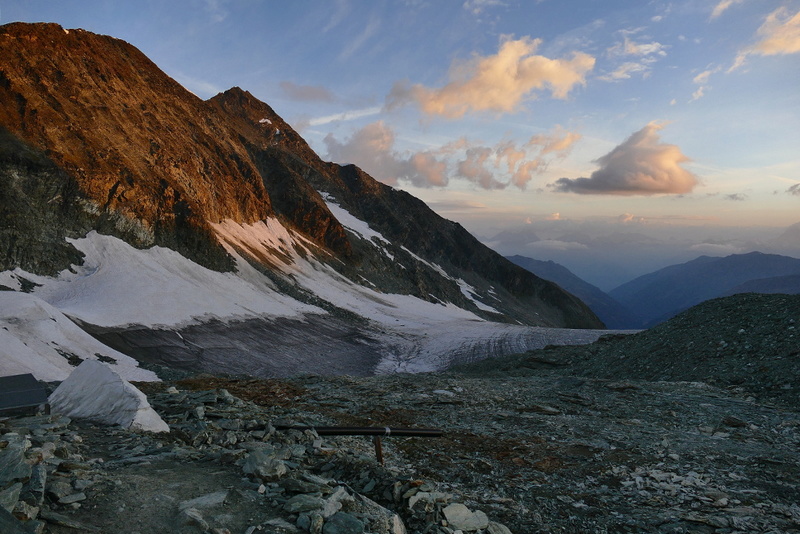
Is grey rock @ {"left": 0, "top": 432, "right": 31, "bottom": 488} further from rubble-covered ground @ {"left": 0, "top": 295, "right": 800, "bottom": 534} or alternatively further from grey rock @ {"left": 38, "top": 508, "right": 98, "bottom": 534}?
grey rock @ {"left": 38, "top": 508, "right": 98, "bottom": 534}

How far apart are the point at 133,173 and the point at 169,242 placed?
937cm

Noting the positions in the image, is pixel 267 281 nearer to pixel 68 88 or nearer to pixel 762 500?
pixel 68 88

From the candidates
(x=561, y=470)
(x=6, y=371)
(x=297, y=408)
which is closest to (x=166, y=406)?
(x=297, y=408)

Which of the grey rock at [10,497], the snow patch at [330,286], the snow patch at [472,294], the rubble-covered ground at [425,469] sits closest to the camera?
the grey rock at [10,497]

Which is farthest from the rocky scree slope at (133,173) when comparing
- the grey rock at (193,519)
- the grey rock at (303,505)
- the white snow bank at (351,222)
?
the grey rock at (303,505)

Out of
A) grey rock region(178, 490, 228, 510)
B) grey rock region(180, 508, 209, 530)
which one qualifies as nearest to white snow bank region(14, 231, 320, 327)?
grey rock region(178, 490, 228, 510)

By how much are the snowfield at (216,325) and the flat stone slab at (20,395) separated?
42.0ft

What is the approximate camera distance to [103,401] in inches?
402

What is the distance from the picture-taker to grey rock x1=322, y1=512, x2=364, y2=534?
5.73m

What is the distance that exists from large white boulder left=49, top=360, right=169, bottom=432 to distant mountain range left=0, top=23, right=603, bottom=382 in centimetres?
1310

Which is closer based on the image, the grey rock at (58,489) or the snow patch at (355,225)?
the grey rock at (58,489)

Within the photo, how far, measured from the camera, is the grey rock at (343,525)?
5.73 meters

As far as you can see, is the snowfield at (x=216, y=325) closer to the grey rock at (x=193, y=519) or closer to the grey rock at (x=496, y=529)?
the grey rock at (x=193, y=519)

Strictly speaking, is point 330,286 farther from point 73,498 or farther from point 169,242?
point 73,498
